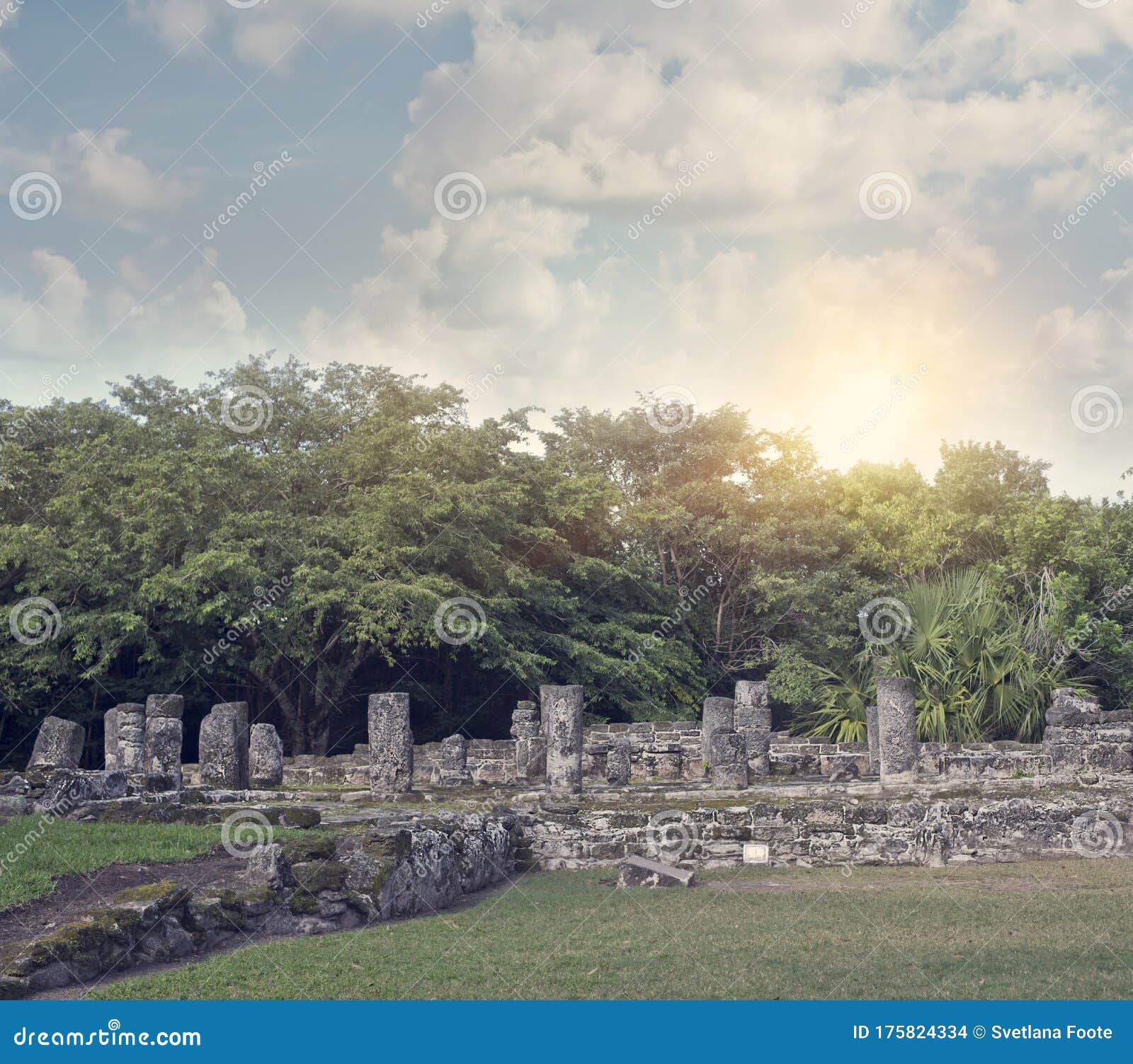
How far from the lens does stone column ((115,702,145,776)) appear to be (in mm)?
19531

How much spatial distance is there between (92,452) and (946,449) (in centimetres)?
2434

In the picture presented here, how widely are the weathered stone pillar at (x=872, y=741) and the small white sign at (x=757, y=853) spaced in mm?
6802

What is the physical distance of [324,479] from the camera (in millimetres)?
27750

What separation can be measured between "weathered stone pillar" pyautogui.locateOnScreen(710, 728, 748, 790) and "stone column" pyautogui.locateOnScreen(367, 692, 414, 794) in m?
4.64

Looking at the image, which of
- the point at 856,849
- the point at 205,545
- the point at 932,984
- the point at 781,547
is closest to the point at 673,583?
the point at 781,547

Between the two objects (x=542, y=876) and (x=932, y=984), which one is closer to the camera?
(x=932, y=984)

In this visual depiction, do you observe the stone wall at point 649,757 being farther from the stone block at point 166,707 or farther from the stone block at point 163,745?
the stone block at point 163,745

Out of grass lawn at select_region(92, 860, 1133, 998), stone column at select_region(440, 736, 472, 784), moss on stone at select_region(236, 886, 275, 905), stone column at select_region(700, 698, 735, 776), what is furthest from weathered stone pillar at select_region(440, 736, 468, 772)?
moss on stone at select_region(236, 886, 275, 905)

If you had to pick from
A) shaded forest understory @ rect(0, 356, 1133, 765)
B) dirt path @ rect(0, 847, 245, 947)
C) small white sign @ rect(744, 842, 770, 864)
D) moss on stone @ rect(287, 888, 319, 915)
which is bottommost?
small white sign @ rect(744, 842, 770, 864)

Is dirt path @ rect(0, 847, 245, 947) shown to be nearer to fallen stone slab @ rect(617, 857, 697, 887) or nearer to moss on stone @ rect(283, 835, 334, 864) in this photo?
moss on stone @ rect(283, 835, 334, 864)

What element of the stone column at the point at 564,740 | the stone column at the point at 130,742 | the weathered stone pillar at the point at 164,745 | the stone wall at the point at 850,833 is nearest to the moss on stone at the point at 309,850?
the stone wall at the point at 850,833

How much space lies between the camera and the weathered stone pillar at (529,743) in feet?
69.9

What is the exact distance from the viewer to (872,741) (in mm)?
21234

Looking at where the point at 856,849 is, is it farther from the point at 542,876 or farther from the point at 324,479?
the point at 324,479
